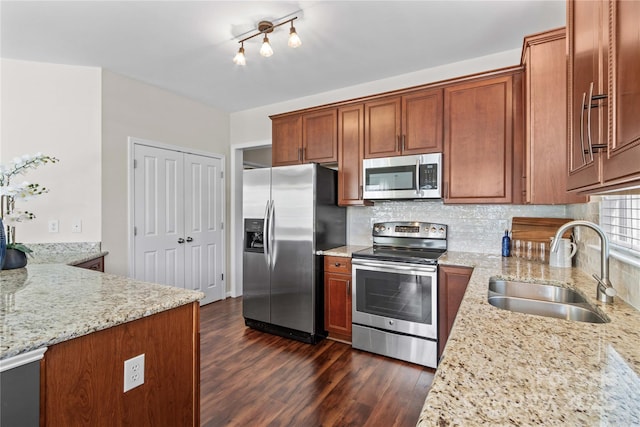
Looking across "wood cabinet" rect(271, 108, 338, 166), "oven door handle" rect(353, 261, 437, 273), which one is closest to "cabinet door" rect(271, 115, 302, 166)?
"wood cabinet" rect(271, 108, 338, 166)

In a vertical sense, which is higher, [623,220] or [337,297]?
[623,220]

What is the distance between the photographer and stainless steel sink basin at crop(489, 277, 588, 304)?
1.55 meters

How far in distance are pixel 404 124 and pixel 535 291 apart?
1729 mm

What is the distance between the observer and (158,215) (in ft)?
11.5

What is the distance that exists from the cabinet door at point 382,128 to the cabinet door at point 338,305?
1.25 meters

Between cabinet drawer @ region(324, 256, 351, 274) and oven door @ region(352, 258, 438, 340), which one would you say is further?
cabinet drawer @ region(324, 256, 351, 274)

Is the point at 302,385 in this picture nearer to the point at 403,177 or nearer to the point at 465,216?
the point at 403,177

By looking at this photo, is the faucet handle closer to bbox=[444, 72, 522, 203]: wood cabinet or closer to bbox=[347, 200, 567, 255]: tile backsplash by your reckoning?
bbox=[444, 72, 522, 203]: wood cabinet

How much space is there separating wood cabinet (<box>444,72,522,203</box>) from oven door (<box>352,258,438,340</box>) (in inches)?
29.0

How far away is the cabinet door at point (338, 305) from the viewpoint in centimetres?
283

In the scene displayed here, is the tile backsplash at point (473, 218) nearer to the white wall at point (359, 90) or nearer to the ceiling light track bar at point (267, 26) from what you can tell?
the white wall at point (359, 90)

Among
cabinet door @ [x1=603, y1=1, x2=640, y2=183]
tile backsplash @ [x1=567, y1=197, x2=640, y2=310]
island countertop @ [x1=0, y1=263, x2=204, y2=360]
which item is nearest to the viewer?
cabinet door @ [x1=603, y1=1, x2=640, y2=183]

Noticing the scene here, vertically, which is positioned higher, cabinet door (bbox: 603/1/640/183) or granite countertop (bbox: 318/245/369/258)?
cabinet door (bbox: 603/1/640/183)

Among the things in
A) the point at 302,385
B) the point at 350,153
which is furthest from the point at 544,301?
the point at 350,153
